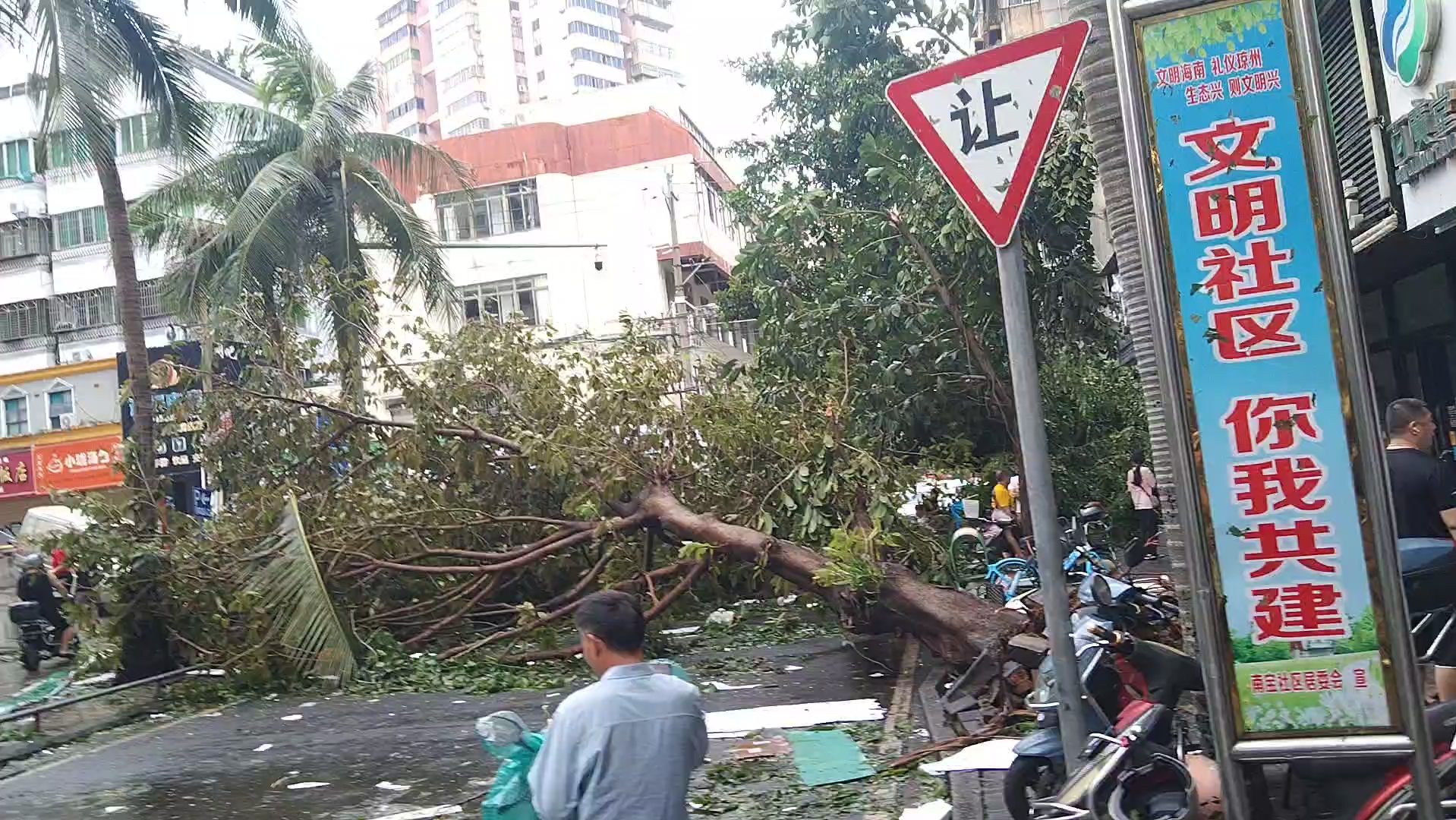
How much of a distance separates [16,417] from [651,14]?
68795 millimetres

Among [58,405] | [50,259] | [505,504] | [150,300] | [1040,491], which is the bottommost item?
[1040,491]

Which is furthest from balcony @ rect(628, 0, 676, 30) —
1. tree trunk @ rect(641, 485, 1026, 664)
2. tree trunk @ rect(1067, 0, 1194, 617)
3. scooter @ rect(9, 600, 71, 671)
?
tree trunk @ rect(1067, 0, 1194, 617)

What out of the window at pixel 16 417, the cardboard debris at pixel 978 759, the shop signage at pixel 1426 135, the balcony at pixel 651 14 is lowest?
the cardboard debris at pixel 978 759

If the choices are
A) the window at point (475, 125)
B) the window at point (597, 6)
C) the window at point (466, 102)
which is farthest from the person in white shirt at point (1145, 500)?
the window at point (466, 102)

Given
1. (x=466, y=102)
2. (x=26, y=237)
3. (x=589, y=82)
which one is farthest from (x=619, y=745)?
(x=466, y=102)

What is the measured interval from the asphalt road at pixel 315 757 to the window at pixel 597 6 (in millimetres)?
83024

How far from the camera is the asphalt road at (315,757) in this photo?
7141 millimetres

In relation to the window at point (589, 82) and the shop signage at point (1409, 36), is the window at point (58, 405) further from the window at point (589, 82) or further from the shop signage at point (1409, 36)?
the window at point (589, 82)

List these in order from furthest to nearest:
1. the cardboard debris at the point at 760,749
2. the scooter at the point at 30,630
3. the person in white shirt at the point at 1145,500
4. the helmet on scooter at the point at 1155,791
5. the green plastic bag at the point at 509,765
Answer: the scooter at the point at 30,630, the person in white shirt at the point at 1145,500, the cardboard debris at the point at 760,749, the helmet on scooter at the point at 1155,791, the green plastic bag at the point at 509,765

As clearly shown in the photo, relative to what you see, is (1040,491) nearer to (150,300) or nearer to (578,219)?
(578,219)

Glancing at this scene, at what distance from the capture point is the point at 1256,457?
3.45 m

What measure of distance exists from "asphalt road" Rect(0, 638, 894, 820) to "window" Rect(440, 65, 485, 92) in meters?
83.6

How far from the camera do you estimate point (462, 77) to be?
8938 cm

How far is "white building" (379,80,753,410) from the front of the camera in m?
32.9
